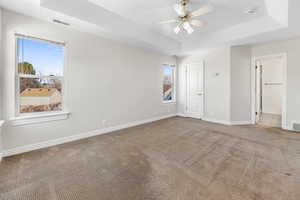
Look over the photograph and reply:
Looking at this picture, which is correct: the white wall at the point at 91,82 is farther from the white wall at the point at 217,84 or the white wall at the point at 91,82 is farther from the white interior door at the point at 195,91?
the white wall at the point at 217,84

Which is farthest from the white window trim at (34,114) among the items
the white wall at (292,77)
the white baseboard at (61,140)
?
the white wall at (292,77)

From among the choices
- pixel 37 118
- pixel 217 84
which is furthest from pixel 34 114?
pixel 217 84

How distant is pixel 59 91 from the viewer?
10.2 feet

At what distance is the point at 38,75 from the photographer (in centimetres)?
279

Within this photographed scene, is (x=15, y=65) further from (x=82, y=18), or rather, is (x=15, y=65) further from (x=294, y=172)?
(x=294, y=172)

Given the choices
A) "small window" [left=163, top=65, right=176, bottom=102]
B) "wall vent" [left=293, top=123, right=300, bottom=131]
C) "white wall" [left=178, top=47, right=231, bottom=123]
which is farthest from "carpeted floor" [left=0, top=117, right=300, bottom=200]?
"small window" [left=163, top=65, right=176, bottom=102]

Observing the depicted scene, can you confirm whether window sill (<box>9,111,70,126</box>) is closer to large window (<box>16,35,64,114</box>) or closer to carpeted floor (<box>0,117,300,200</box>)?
large window (<box>16,35,64,114</box>)

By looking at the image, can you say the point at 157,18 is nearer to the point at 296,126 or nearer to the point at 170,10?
the point at 170,10

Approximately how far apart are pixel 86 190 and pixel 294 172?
2790 millimetres

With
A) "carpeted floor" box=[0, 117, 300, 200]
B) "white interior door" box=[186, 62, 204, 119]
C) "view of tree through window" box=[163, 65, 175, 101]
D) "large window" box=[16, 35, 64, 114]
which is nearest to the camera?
"carpeted floor" box=[0, 117, 300, 200]

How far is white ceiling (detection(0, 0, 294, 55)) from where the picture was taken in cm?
249

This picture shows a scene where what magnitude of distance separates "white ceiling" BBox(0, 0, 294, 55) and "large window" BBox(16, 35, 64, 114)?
557 millimetres

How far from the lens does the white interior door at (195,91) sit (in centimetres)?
536

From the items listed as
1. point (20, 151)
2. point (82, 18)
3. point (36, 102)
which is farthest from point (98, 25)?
point (20, 151)
